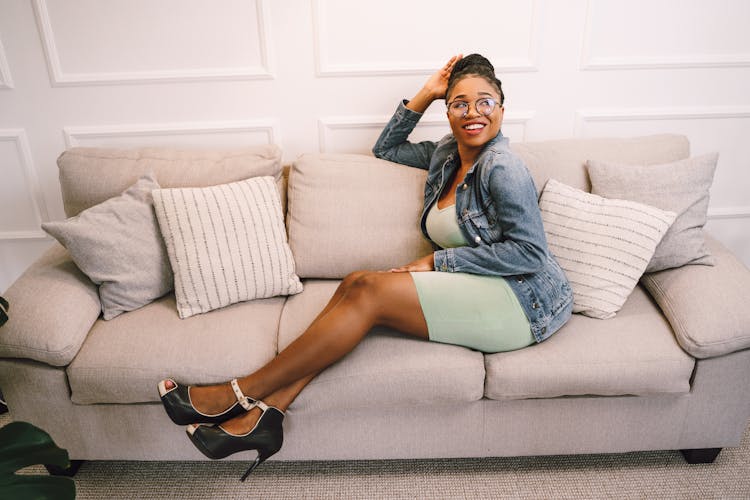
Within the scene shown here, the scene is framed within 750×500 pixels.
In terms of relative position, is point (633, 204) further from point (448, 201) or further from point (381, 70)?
point (381, 70)

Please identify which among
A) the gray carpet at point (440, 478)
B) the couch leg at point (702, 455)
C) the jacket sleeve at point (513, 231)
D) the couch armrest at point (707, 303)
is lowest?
the gray carpet at point (440, 478)

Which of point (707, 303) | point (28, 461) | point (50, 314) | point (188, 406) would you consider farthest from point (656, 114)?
point (28, 461)

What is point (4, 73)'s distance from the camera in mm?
2008

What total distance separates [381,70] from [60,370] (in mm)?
1463

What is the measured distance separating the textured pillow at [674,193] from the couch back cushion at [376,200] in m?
0.09

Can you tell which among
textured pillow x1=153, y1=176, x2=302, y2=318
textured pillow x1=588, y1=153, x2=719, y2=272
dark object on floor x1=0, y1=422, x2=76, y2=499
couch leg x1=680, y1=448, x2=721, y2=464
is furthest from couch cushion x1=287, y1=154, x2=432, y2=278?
couch leg x1=680, y1=448, x2=721, y2=464

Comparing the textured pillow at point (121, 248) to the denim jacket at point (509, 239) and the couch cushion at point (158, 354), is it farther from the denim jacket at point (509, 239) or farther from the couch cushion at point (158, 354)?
the denim jacket at point (509, 239)


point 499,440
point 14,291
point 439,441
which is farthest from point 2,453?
point 499,440

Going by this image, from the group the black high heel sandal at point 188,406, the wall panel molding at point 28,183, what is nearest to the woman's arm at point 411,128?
the black high heel sandal at point 188,406

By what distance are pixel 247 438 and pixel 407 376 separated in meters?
0.46

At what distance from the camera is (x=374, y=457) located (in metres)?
1.61

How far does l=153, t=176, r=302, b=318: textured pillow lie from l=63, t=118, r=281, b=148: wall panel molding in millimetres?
429

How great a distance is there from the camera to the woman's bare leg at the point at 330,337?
1.43 meters

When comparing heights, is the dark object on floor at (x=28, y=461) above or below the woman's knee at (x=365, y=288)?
below
